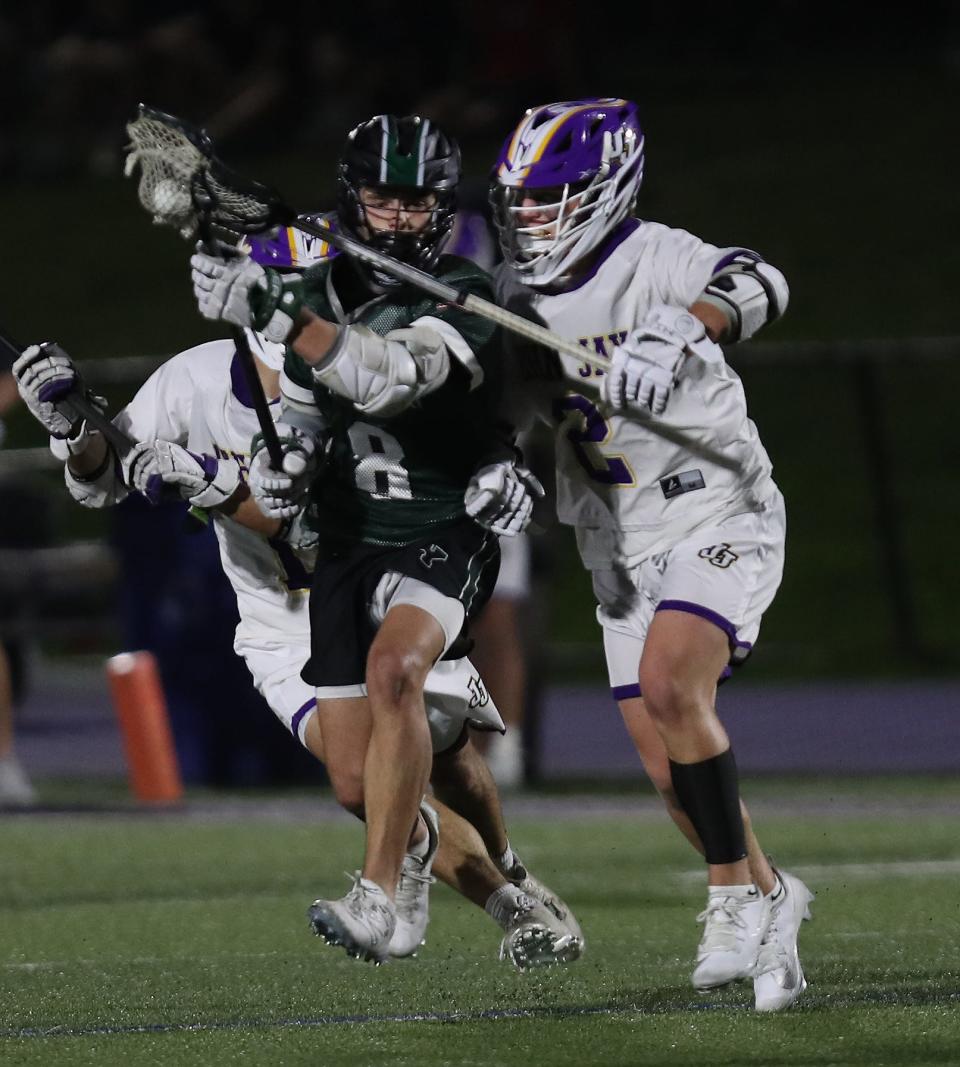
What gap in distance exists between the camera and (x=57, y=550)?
1384 centimetres

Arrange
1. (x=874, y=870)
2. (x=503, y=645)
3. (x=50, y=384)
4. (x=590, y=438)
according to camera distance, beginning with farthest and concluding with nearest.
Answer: (x=503, y=645), (x=874, y=870), (x=50, y=384), (x=590, y=438)

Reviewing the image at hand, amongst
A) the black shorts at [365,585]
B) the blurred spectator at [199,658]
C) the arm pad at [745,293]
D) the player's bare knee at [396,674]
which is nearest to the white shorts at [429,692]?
the black shorts at [365,585]

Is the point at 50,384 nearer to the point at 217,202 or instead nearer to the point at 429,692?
the point at 217,202

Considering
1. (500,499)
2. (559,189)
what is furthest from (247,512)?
(559,189)

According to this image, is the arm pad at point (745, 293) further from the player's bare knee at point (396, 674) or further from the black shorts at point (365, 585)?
the player's bare knee at point (396, 674)

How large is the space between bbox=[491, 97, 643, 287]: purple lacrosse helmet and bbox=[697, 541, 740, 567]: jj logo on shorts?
2.39ft

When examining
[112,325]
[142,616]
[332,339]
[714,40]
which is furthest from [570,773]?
[714,40]

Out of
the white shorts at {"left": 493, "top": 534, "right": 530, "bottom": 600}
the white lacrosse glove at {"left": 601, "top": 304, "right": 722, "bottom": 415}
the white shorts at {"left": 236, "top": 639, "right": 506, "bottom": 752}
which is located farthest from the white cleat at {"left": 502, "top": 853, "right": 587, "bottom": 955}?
the white shorts at {"left": 493, "top": 534, "right": 530, "bottom": 600}

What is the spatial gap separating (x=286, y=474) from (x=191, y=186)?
68cm

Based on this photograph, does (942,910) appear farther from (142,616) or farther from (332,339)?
(142,616)

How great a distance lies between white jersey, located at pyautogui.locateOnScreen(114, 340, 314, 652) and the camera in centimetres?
613

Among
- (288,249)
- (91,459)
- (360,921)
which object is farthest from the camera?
(288,249)

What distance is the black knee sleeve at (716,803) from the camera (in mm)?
5059

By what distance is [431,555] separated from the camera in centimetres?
537
